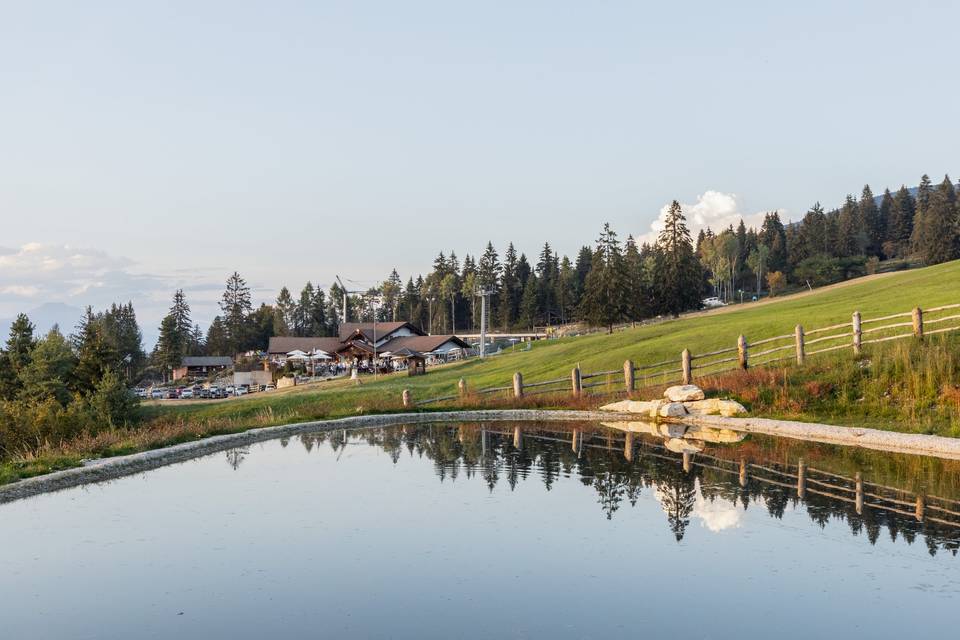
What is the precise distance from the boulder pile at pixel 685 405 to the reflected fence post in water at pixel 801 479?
740 centimetres

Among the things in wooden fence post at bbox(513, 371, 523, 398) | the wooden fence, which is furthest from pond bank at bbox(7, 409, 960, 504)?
the wooden fence

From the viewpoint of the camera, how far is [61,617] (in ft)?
29.1

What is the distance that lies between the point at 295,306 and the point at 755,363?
14765 cm

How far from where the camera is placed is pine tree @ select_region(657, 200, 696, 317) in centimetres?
8806

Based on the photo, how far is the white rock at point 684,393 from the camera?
86.1 ft

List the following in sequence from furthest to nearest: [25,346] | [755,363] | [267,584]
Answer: [25,346] < [755,363] < [267,584]

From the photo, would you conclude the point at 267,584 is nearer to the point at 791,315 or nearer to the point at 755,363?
the point at 755,363

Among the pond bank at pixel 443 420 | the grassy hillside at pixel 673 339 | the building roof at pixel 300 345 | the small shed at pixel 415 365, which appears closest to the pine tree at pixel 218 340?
the building roof at pixel 300 345

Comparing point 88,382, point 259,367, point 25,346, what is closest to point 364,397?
point 88,382

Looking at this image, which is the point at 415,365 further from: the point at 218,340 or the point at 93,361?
the point at 218,340

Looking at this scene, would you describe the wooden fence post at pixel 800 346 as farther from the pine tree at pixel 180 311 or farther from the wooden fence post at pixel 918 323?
the pine tree at pixel 180 311

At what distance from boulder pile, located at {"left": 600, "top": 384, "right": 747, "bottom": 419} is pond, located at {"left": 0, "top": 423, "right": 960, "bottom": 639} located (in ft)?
19.9

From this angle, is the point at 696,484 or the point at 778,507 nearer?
the point at 778,507

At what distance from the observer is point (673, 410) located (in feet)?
85.3
